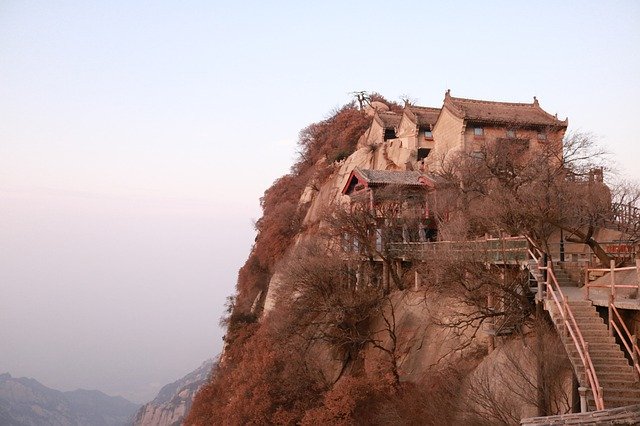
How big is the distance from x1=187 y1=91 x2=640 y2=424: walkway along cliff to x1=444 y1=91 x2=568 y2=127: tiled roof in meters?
0.17

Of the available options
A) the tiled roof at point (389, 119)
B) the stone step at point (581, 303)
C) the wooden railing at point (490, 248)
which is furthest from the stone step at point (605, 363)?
the tiled roof at point (389, 119)

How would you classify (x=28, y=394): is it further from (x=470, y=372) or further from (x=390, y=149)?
(x=470, y=372)

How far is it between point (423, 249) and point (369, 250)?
4.03 metres

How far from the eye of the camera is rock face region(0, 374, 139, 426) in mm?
142500

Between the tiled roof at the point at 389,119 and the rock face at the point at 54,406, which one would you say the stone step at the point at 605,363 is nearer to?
the tiled roof at the point at 389,119

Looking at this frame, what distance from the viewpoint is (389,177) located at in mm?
36156

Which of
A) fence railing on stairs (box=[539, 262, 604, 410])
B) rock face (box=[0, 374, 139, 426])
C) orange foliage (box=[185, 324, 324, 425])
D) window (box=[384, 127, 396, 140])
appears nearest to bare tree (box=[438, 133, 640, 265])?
fence railing on stairs (box=[539, 262, 604, 410])

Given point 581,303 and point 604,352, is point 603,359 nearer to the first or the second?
point 604,352

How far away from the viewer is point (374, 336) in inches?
1179

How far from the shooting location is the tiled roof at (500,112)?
137 feet

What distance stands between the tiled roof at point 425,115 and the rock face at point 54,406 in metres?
123

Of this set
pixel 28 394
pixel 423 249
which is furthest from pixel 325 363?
pixel 28 394

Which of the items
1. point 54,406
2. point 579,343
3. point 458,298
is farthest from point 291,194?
point 54,406

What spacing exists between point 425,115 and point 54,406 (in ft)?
496
